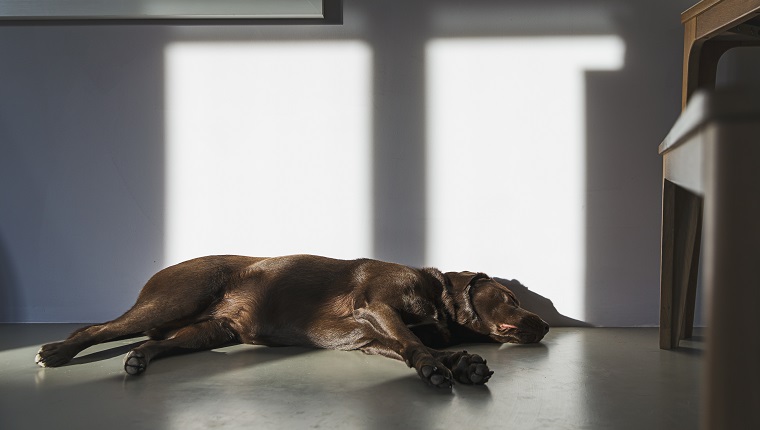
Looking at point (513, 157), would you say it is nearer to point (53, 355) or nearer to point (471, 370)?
point (471, 370)

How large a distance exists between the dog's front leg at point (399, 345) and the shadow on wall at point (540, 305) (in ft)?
2.69

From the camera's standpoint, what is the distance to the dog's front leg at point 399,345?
2236 mm

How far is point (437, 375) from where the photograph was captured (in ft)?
7.29

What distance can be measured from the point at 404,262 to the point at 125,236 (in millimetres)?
1282

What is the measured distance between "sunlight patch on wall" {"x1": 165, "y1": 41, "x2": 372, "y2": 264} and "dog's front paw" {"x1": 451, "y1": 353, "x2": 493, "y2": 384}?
120cm

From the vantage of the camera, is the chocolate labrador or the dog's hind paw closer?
the dog's hind paw

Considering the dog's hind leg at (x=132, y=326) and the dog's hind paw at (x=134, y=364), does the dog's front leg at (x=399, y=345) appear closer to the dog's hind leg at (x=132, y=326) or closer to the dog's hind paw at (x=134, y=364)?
the dog's hind leg at (x=132, y=326)

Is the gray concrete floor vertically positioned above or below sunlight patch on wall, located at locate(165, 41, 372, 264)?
below

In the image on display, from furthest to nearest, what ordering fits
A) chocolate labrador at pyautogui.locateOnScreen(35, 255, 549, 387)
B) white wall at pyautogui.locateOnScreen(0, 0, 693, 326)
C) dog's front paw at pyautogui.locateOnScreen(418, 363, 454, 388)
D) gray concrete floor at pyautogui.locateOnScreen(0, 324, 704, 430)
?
white wall at pyautogui.locateOnScreen(0, 0, 693, 326) < chocolate labrador at pyautogui.locateOnScreen(35, 255, 549, 387) < dog's front paw at pyautogui.locateOnScreen(418, 363, 454, 388) < gray concrete floor at pyautogui.locateOnScreen(0, 324, 704, 430)

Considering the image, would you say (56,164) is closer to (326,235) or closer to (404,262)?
(326,235)

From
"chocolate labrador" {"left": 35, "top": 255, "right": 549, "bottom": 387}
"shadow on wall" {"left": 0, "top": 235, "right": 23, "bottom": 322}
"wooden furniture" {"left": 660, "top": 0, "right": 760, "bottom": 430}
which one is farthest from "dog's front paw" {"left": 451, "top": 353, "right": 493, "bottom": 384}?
"shadow on wall" {"left": 0, "top": 235, "right": 23, "bottom": 322}

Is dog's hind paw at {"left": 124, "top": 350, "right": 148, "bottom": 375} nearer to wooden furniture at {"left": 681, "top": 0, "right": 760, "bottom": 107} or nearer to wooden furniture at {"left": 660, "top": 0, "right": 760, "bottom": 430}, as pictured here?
wooden furniture at {"left": 660, "top": 0, "right": 760, "bottom": 430}

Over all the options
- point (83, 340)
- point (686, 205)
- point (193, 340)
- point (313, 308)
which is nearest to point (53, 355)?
point (83, 340)

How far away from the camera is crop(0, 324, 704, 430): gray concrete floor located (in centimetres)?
188
